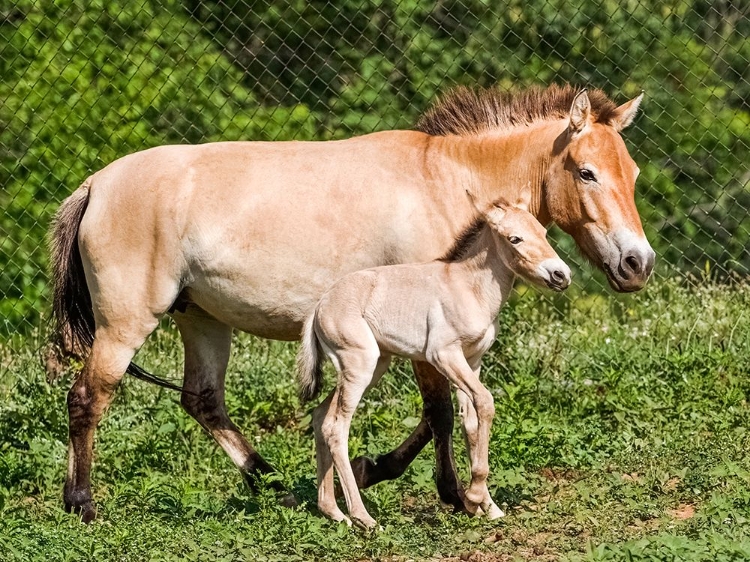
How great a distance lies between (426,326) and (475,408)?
415mm

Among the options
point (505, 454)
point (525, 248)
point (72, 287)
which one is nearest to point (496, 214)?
point (525, 248)

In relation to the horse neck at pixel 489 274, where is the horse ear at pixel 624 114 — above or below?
above

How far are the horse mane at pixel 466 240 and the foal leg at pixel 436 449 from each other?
0.62 metres

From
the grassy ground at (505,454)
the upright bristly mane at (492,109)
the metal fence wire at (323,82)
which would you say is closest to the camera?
the grassy ground at (505,454)

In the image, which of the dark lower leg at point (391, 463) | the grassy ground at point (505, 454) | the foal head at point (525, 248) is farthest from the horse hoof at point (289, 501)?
the foal head at point (525, 248)

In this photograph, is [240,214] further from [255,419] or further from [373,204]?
[255,419]

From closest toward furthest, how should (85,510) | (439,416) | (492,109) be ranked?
(439,416) → (85,510) → (492,109)

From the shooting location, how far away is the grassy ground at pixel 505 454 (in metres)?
5.00

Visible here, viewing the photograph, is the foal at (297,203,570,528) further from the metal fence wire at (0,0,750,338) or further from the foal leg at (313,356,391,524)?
the metal fence wire at (0,0,750,338)

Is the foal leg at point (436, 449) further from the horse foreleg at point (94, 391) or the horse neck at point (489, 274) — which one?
the horse foreleg at point (94, 391)

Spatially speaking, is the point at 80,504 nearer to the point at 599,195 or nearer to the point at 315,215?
the point at 315,215

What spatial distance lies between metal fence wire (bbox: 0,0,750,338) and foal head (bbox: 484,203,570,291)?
3.73 metres

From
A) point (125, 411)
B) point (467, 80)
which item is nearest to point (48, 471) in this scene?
point (125, 411)

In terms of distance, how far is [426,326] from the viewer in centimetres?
537
